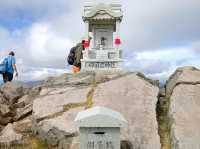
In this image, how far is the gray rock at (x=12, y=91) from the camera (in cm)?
1686

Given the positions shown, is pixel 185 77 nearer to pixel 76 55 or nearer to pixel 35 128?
pixel 35 128

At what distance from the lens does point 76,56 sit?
21.0 meters

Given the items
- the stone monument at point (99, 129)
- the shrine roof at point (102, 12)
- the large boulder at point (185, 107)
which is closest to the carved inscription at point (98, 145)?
the stone monument at point (99, 129)

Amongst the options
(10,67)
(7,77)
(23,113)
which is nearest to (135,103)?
(23,113)

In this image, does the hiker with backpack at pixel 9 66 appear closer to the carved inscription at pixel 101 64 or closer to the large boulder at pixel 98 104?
the carved inscription at pixel 101 64

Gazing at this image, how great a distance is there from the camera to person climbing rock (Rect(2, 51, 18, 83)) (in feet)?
64.9

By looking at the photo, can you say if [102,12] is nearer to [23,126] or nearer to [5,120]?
[5,120]

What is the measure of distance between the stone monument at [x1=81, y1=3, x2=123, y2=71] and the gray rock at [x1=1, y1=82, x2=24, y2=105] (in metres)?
3.36

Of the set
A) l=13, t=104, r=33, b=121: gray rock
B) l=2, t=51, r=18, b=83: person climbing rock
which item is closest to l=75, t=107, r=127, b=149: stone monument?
l=13, t=104, r=33, b=121: gray rock

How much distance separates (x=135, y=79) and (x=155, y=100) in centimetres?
157

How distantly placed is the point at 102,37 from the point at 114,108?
8917 millimetres

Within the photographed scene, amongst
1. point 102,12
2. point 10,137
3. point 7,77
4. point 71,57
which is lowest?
point 10,137

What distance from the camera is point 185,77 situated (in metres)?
14.5

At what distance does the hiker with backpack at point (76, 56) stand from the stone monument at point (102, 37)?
0.43 m
